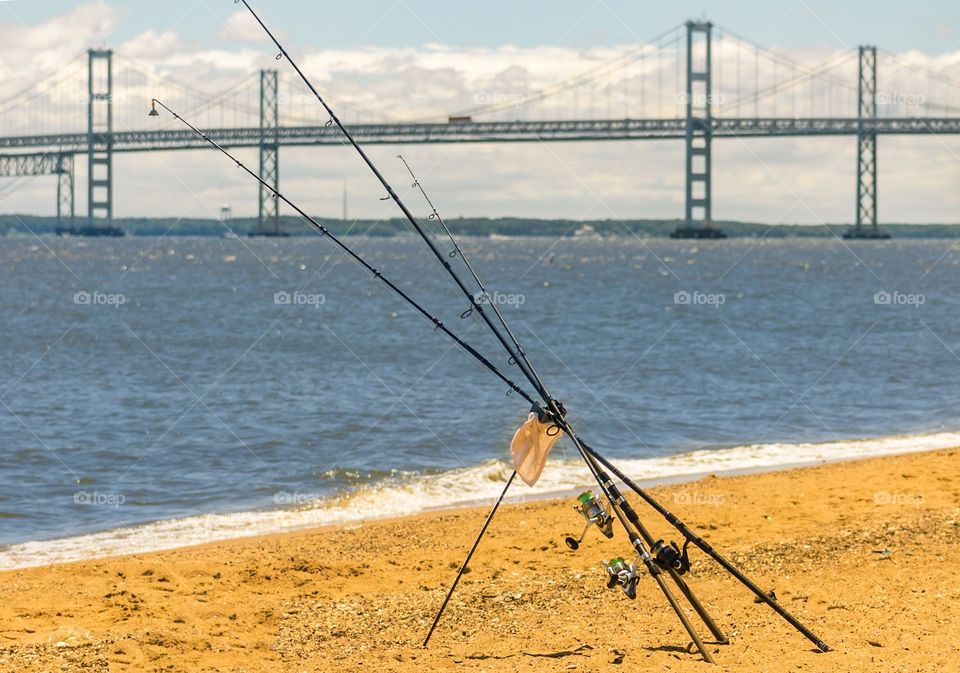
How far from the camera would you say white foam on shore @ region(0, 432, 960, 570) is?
10.5 metres

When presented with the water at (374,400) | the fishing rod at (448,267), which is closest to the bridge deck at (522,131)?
the water at (374,400)

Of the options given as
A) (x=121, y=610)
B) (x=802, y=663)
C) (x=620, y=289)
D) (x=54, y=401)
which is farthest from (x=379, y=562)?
(x=620, y=289)

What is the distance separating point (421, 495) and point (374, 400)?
24.2 feet

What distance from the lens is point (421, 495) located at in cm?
1278

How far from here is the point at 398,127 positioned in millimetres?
82938

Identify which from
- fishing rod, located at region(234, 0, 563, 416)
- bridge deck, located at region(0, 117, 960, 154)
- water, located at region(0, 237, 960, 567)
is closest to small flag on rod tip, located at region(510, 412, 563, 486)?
fishing rod, located at region(234, 0, 563, 416)

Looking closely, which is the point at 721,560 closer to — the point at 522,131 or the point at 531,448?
the point at 531,448

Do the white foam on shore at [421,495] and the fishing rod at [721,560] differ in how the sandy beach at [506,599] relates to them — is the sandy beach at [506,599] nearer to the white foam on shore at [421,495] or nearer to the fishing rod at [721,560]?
the fishing rod at [721,560]

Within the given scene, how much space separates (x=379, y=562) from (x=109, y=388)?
1394cm

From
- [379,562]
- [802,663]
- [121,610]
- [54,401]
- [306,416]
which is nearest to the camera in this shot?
[802,663]

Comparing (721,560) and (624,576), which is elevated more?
(721,560)

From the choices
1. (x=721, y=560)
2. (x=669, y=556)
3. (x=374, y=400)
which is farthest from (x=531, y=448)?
(x=374, y=400)

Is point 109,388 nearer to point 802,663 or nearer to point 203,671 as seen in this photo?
point 203,671

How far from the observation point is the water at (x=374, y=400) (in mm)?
12727
